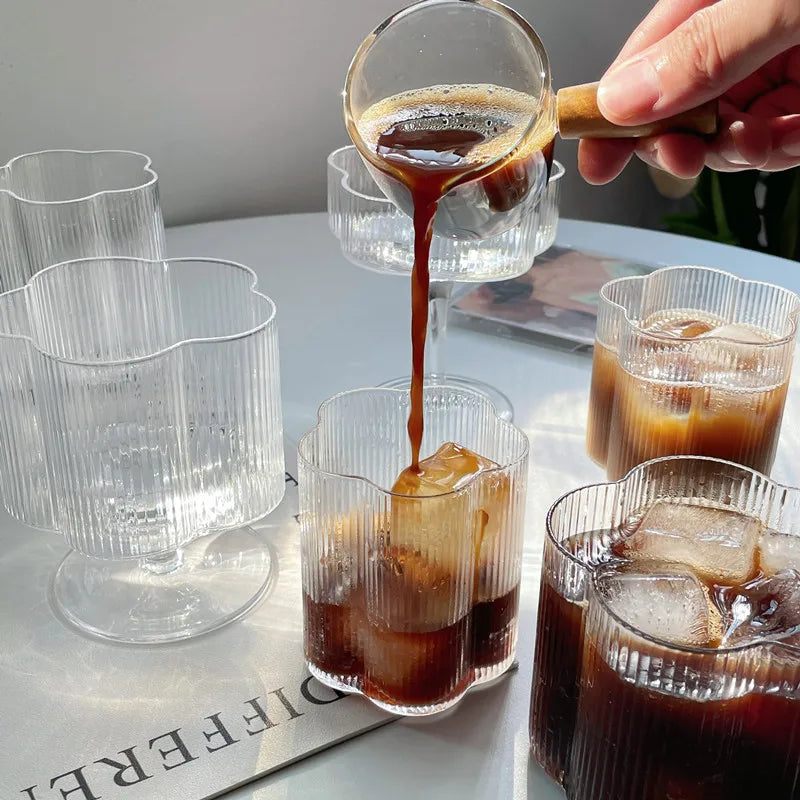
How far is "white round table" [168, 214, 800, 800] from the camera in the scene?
0.51m

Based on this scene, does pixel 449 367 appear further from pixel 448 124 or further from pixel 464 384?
pixel 448 124

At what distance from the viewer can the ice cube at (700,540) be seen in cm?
50

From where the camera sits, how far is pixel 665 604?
0.45 m

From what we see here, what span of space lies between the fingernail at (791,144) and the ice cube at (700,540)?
439 millimetres

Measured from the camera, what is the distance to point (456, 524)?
0.50 m

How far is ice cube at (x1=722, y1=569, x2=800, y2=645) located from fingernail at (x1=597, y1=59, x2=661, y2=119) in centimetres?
32

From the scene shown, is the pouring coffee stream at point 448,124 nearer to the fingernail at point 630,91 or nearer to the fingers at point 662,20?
the fingernail at point 630,91

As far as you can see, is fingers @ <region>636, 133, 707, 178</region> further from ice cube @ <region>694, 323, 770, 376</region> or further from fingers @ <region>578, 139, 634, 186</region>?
ice cube @ <region>694, 323, 770, 376</region>

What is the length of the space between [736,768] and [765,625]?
63 millimetres

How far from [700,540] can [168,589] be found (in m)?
0.33

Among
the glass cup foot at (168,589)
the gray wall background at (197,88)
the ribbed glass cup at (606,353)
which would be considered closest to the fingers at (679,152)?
the ribbed glass cup at (606,353)

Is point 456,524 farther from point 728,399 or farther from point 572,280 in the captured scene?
point 572,280

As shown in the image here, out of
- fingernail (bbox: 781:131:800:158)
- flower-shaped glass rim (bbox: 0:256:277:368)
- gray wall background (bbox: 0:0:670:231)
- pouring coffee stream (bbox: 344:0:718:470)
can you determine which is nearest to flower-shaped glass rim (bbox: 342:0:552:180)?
pouring coffee stream (bbox: 344:0:718:470)

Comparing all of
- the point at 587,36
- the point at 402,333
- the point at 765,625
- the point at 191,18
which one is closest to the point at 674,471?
the point at 765,625
